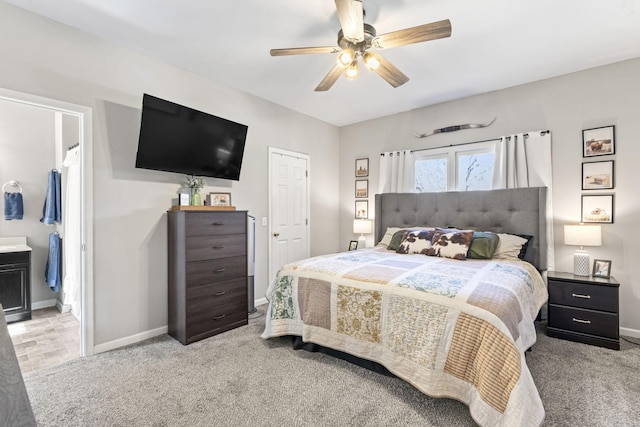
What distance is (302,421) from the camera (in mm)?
1726

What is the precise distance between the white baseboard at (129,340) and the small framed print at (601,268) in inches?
171

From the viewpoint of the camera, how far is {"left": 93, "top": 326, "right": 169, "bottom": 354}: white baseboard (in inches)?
102

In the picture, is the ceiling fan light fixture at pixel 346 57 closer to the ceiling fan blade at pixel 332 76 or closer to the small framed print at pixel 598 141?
the ceiling fan blade at pixel 332 76

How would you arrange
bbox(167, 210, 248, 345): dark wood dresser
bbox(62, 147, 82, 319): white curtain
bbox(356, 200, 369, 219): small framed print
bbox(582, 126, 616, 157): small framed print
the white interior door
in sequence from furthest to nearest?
bbox(356, 200, 369, 219): small framed print → the white interior door → bbox(62, 147, 82, 319): white curtain → bbox(582, 126, 616, 157): small framed print → bbox(167, 210, 248, 345): dark wood dresser

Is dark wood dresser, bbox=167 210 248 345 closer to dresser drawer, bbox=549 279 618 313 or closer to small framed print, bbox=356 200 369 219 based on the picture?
small framed print, bbox=356 200 369 219

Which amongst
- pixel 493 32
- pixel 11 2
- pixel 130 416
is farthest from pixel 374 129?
pixel 130 416

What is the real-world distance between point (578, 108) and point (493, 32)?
152 cm

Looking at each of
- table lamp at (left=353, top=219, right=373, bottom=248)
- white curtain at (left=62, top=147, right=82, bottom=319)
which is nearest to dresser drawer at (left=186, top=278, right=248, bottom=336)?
white curtain at (left=62, top=147, right=82, bottom=319)

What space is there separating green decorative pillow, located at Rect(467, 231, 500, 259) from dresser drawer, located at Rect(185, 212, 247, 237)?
241 cm

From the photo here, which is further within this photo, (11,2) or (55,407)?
(11,2)

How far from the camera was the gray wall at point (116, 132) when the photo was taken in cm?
230

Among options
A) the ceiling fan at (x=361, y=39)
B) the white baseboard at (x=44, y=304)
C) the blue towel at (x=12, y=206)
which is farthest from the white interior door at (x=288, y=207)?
the blue towel at (x=12, y=206)

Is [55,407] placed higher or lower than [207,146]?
lower

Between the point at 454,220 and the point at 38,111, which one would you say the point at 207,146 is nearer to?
the point at 38,111
